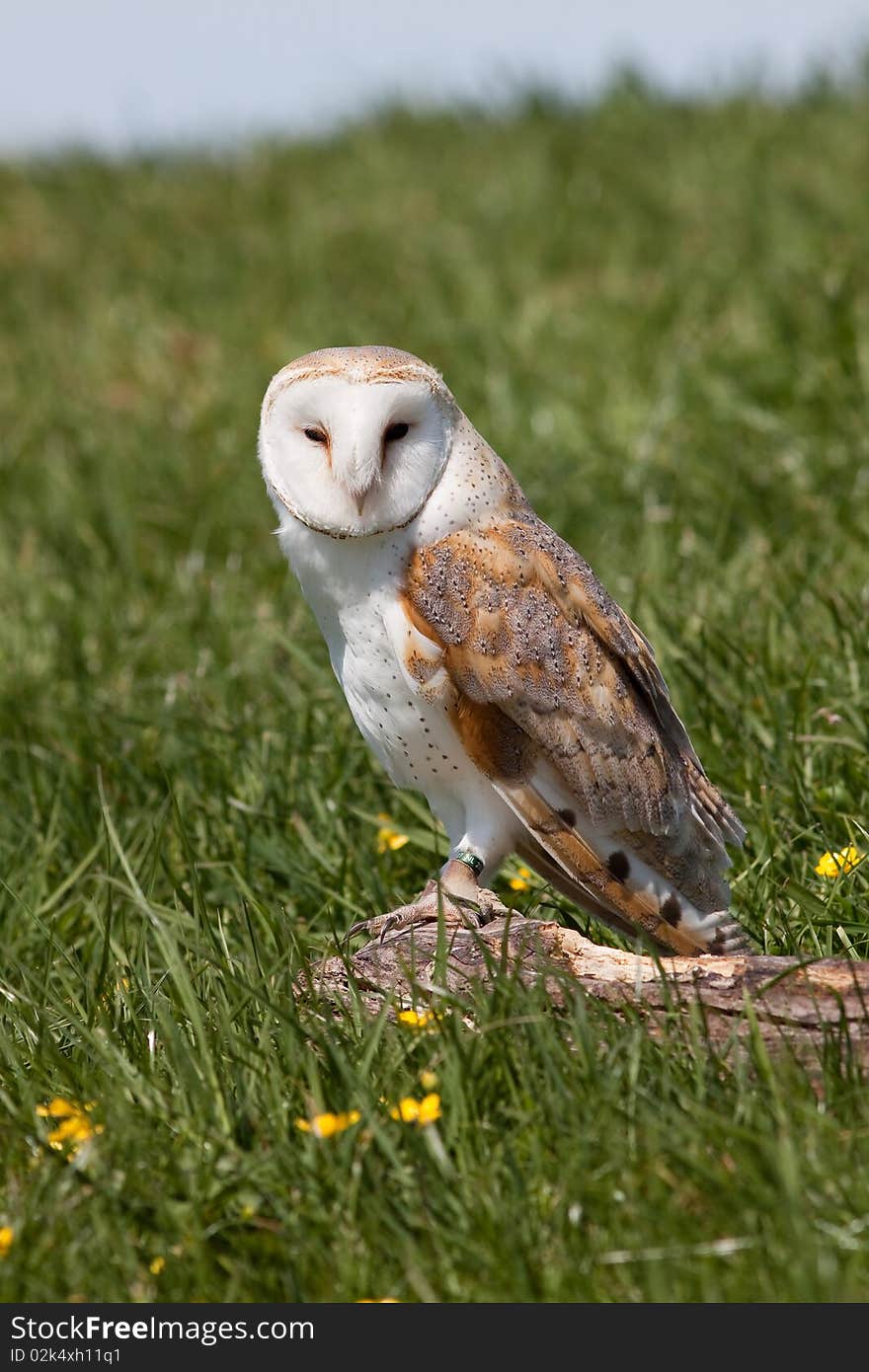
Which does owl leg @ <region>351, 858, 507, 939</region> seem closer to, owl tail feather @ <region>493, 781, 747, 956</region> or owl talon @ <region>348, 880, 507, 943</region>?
owl talon @ <region>348, 880, 507, 943</region>

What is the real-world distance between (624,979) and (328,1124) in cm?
67

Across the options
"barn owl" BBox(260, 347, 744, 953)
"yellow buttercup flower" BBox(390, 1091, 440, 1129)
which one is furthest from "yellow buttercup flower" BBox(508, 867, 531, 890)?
"yellow buttercup flower" BBox(390, 1091, 440, 1129)

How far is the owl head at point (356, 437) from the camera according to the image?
3.04 metres

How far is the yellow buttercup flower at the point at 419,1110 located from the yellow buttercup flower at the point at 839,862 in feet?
3.82

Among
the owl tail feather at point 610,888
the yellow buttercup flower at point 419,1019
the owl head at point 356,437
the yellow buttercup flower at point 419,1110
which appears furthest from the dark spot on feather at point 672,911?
the owl head at point 356,437

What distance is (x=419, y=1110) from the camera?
2660mm

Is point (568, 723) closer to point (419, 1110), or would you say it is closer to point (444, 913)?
point (444, 913)

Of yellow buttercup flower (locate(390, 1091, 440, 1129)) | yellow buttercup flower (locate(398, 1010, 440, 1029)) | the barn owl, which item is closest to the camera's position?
yellow buttercup flower (locate(390, 1091, 440, 1129))

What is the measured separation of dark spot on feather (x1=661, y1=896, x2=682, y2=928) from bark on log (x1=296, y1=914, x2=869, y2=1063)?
274mm

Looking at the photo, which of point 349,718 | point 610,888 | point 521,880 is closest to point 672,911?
point 610,888

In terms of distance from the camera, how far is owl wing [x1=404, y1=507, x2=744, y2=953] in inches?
126

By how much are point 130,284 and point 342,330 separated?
220cm

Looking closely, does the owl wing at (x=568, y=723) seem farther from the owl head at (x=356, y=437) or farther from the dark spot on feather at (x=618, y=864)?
the owl head at (x=356, y=437)

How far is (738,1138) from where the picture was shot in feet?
8.23
